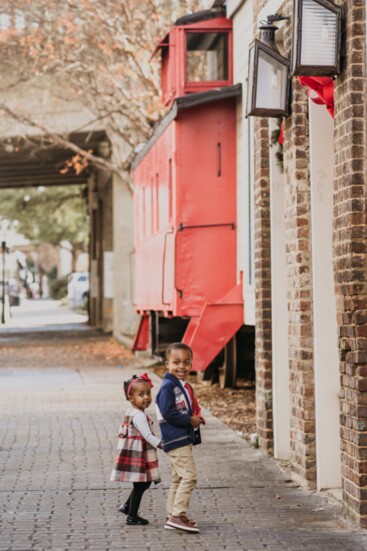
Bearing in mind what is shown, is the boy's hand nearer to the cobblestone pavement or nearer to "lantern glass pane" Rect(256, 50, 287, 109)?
the cobblestone pavement

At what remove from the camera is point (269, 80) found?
9.55 metres

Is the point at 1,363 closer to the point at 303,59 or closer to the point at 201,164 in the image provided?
the point at 201,164

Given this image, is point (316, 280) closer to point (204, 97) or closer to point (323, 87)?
point (323, 87)

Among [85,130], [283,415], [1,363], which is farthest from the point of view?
[85,130]

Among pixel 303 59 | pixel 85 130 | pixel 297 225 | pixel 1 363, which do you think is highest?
pixel 85 130

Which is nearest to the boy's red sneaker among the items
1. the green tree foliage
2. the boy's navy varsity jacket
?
the boy's navy varsity jacket

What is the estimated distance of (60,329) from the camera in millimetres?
39656

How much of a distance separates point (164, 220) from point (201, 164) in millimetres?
1720

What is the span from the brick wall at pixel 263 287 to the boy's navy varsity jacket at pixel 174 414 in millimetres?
3495

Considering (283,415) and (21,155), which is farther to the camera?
(21,155)

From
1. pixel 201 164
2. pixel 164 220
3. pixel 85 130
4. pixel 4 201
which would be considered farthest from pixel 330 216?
pixel 4 201

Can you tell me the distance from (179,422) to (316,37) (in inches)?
105

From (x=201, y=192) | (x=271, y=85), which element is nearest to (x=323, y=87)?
(x=271, y=85)

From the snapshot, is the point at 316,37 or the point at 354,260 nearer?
the point at 354,260
